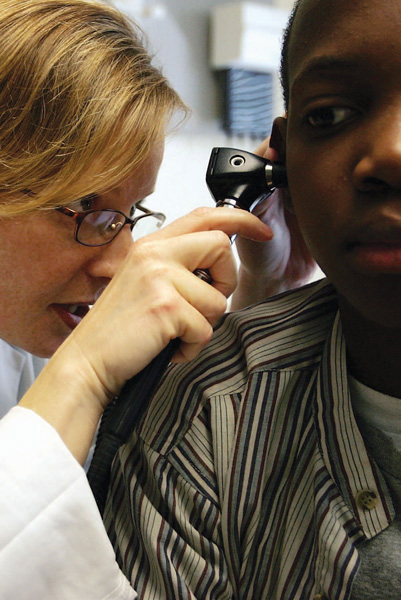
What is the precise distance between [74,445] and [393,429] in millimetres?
318

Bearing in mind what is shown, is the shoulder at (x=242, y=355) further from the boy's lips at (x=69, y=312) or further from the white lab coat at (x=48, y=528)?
the boy's lips at (x=69, y=312)

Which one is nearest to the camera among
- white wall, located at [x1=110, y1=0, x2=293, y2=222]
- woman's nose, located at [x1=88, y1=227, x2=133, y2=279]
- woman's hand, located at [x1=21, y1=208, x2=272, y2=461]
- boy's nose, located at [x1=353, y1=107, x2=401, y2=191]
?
boy's nose, located at [x1=353, y1=107, x2=401, y2=191]

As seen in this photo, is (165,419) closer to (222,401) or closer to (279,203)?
(222,401)

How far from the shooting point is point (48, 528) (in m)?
0.64

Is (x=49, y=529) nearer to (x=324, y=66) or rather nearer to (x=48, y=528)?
(x=48, y=528)

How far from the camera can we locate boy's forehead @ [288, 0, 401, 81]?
Answer: 60 centimetres

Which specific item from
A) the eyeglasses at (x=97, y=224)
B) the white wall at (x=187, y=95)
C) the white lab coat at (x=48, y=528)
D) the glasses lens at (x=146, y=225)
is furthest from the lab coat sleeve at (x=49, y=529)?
the white wall at (x=187, y=95)

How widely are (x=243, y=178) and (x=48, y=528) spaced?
452 mm

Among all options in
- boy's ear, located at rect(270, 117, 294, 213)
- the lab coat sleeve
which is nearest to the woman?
the lab coat sleeve

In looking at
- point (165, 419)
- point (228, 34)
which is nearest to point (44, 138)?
point (165, 419)

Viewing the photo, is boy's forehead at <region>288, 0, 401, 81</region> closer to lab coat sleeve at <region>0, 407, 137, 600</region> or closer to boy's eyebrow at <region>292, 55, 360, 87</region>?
boy's eyebrow at <region>292, 55, 360, 87</region>

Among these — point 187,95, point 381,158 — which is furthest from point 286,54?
point 187,95

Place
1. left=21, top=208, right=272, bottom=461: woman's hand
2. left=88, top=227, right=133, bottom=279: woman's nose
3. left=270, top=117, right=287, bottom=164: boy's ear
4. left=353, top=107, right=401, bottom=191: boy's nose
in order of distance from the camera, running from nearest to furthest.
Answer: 1. left=353, top=107, right=401, bottom=191: boy's nose
2. left=21, top=208, right=272, bottom=461: woman's hand
3. left=270, top=117, right=287, bottom=164: boy's ear
4. left=88, top=227, right=133, bottom=279: woman's nose

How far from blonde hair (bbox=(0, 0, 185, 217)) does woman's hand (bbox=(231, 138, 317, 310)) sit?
232 millimetres
